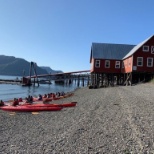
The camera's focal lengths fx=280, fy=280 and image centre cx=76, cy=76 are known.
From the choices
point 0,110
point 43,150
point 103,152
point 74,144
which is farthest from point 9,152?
point 0,110

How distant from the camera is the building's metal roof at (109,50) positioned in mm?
57750

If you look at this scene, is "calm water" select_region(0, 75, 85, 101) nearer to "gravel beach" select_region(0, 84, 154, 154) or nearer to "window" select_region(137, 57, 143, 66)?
"window" select_region(137, 57, 143, 66)

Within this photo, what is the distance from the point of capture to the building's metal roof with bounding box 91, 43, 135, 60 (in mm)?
57750

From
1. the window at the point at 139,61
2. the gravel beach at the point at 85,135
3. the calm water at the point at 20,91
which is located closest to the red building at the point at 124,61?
the window at the point at 139,61

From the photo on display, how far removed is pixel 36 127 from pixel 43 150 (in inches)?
182

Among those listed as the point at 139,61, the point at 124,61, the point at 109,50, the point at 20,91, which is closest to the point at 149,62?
the point at 139,61

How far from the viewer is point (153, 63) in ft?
167

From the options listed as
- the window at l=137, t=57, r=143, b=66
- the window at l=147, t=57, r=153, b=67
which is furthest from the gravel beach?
the window at l=147, t=57, r=153, b=67

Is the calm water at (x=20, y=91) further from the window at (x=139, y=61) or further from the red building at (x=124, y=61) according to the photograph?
the window at (x=139, y=61)

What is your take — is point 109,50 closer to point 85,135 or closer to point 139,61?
point 139,61

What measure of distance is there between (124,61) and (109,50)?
511cm

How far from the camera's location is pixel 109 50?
2359 inches

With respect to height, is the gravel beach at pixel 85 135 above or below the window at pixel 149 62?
below

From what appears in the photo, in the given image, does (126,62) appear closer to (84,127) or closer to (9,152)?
(84,127)
